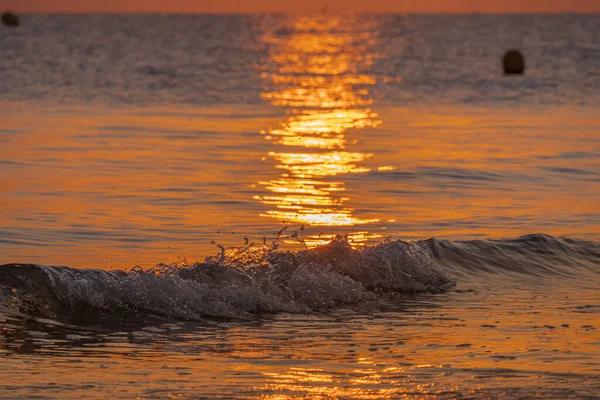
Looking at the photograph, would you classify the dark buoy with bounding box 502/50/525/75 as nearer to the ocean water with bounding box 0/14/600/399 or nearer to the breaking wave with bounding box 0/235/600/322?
the ocean water with bounding box 0/14/600/399

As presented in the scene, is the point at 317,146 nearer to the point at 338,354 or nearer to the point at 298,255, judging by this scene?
the point at 298,255

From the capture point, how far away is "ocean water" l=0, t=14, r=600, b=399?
9.66 meters

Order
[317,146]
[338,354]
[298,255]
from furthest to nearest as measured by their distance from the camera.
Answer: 1. [317,146]
2. [298,255]
3. [338,354]

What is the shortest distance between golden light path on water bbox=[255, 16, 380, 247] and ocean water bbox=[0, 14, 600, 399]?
0.34ft

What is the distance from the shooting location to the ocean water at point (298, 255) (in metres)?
9.66

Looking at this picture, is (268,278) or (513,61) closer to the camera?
(268,278)

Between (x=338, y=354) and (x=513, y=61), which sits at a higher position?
(x=513, y=61)

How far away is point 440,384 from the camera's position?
29.9 feet

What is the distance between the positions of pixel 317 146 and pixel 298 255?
13.8 metres

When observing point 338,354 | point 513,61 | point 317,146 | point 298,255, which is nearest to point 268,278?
point 298,255

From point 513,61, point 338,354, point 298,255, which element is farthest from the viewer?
point 513,61

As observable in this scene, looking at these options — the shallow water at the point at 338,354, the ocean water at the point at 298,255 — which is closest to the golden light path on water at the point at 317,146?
the ocean water at the point at 298,255

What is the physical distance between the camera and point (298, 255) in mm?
14492

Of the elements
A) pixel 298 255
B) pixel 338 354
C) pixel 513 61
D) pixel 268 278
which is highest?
pixel 513 61
